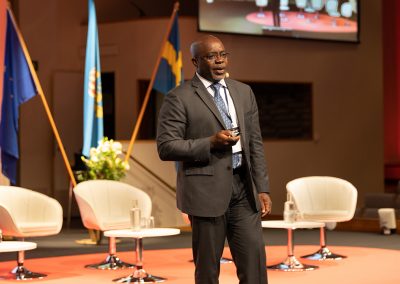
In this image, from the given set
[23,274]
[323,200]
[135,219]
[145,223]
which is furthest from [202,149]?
[323,200]

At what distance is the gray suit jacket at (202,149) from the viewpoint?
13.3ft

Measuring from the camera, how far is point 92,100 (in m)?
10.5

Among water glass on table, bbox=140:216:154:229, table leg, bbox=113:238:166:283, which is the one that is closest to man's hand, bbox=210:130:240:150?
table leg, bbox=113:238:166:283

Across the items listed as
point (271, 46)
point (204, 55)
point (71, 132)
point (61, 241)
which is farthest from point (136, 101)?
point (204, 55)

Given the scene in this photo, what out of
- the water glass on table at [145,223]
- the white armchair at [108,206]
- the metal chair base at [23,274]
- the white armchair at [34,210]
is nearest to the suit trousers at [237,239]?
the water glass on table at [145,223]

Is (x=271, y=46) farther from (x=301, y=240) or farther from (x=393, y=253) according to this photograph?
(x=393, y=253)

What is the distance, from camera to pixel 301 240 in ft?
34.8

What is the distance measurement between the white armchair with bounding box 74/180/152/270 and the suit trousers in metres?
3.84

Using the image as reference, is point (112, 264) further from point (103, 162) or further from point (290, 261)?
point (103, 162)

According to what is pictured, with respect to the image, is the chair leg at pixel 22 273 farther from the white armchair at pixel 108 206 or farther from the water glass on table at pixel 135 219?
the water glass on table at pixel 135 219

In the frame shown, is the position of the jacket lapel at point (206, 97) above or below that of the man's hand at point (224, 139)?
above

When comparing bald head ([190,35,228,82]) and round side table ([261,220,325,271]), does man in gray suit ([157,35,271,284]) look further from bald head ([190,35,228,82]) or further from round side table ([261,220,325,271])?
round side table ([261,220,325,271])

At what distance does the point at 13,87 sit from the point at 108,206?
2461 millimetres

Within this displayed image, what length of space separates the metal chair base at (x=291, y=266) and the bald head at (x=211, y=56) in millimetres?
3790
